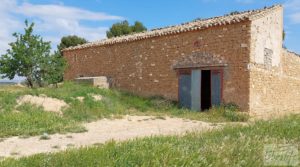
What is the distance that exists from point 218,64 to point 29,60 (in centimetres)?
920

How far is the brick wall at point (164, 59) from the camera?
13814mm

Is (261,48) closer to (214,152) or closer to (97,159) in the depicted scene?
(214,152)

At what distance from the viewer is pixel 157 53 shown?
17031 millimetres

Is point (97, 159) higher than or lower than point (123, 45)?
lower

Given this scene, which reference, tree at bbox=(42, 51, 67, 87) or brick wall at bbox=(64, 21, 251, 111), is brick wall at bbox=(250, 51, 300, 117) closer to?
brick wall at bbox=(64, 21, 251, 111)

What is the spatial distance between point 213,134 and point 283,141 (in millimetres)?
1565

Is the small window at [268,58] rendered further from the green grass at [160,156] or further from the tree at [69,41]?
the tree at [69,41]

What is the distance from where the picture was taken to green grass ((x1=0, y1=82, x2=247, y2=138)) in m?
10.1

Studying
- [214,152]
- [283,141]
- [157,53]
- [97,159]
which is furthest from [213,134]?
[157,53]

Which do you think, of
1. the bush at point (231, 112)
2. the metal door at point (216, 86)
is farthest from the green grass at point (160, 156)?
the metal door at point (216, 86)

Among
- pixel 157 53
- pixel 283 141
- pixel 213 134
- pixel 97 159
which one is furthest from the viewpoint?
pixel 157 53

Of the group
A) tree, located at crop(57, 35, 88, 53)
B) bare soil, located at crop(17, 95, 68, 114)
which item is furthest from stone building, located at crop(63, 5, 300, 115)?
tree, located at crop(57, 35, 88, 53)

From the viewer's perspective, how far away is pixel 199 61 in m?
15.2

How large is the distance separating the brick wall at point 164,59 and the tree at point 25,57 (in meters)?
3.79
